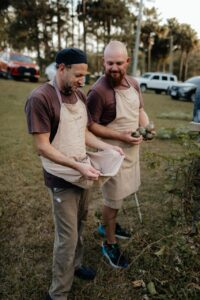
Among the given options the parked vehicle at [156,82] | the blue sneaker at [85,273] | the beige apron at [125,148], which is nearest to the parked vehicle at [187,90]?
the parked vehicle at [156,82]

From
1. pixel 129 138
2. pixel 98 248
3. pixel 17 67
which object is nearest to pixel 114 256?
pixel 98 248

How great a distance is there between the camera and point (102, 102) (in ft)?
9.62

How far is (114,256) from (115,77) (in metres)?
1.63

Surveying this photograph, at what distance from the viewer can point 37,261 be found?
332 cm

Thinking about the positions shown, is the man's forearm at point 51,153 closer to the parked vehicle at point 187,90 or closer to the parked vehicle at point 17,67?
the parked vehicle at point 187,90

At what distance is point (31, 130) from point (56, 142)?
22 cm

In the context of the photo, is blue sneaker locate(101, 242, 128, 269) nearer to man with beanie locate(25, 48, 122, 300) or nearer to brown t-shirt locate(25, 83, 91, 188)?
man with beanie locate(25, 48, 122, 300)

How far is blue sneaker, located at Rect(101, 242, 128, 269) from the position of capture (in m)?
3.23

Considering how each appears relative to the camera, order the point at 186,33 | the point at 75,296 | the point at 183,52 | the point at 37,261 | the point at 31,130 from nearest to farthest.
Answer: the point at 31,130 → the point at 75,296 → the point at 37,261 → the point at 186,33 → the point at 183,52

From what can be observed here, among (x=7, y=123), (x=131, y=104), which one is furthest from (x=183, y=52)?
(x=131, y=104)

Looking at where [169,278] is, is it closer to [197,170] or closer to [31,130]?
[197,170]

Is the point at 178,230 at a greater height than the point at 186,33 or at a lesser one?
lesser

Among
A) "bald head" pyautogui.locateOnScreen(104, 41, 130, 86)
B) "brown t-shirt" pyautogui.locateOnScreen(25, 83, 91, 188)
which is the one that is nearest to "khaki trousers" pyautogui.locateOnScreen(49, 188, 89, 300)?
"brown t-shirt" pyautogui.locateOnScreen(25, 83, 91, 188)

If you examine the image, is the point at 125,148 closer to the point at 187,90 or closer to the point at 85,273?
the point at 85,273
